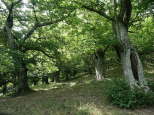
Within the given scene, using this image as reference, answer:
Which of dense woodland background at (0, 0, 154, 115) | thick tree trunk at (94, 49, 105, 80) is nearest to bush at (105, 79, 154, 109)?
dense woodland background at (0, 0, 154, 115)

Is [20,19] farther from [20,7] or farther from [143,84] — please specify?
[143,84]

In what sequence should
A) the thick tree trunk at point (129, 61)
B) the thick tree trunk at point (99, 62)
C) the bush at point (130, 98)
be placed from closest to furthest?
the bush at point (130, 98)
the thick tree trunk at point (129, 61)
the thick tree trunk at point (99, 62)

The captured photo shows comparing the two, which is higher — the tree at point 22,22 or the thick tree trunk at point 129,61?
the tree at point 22,22

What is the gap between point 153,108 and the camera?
7.10 metres

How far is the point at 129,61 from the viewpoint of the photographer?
8.48 m

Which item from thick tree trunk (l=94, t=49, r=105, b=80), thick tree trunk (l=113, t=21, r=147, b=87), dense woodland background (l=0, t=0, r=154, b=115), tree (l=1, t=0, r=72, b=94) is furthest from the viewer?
thick tree trunk (l=94, t=49, r=105, b=80)

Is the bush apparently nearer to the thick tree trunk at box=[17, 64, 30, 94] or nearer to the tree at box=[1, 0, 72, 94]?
the tree at box=[1, 0, 72, 94]

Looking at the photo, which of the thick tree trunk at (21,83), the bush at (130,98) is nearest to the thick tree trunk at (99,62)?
the thick tree trunk at (21,83)

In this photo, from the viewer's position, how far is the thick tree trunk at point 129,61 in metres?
8.29

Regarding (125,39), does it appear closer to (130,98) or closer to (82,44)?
(130,98)

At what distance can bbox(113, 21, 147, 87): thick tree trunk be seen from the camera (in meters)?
8.29

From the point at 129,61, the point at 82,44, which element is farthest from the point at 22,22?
the point at 129,61

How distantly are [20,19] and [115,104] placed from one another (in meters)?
10.6

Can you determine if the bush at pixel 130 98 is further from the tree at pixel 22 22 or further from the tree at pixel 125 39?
the tree at pixel 22 22
